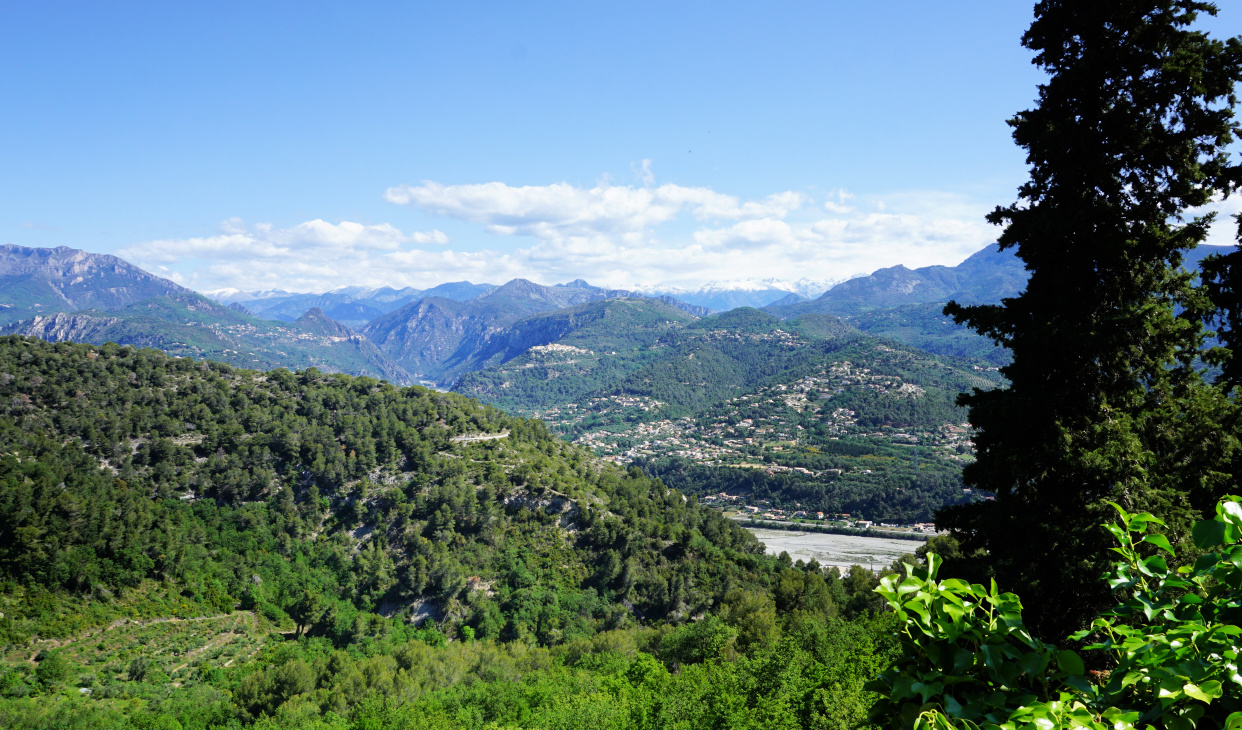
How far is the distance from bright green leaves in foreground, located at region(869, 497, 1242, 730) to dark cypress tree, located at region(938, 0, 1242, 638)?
6874mm

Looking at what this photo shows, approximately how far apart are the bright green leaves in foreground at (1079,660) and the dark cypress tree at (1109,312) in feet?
22.6

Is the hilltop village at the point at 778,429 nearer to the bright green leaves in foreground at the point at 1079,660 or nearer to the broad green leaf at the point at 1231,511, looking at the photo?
the bright green leaves in foreground at the point at 1079,660

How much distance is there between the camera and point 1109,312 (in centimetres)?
838

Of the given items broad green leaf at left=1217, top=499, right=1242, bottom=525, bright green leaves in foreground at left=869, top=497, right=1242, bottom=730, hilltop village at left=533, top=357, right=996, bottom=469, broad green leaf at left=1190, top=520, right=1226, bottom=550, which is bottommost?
hilltop village at left=533, top=357, right=996, bottom=469

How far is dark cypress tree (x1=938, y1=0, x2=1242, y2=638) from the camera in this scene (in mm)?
8086

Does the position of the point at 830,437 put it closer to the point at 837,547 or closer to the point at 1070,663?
the point at 837,547

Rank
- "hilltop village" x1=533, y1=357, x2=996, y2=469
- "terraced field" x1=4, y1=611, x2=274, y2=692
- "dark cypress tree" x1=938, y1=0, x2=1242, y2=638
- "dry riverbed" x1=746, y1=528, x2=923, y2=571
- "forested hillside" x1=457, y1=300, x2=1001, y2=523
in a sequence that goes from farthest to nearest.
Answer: "hilltop village" x1=533, y1=357, x2=996, y2=469 → "forested hillside" x1=457, y1=300, x2=1001, y2=523 → "dry riverbed" x1=746, y1=528, x2=923, y2=571 → "terraced field" x1=4, y1=611, x2=274, y2=692 → "dark cypress tree" x1=938, y1=0, x2=1242, y2=638

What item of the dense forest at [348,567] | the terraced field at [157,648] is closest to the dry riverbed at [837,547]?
the dense forest at [348,567]

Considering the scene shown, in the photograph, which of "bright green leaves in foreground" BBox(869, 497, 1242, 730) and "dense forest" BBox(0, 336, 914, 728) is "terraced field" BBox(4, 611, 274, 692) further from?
"bright green leaves in foreground" BBox(869, 497, 1242, 730)

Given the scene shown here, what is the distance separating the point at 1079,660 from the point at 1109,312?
8393 mm

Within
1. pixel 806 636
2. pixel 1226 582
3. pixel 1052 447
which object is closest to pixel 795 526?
pixel 806 636

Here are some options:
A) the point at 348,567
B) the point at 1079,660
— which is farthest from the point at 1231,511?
the point at 348,567

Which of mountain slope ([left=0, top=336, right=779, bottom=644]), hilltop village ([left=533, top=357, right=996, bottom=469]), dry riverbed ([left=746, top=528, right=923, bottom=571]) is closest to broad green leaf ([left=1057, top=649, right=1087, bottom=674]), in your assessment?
mountain slope ([left=0, top=336, right=779, bottom=644])

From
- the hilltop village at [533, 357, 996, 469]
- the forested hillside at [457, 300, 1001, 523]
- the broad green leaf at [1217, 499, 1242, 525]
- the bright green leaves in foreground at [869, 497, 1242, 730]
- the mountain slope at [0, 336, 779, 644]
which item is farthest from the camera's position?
the hilltop village at [533, 357, 996, 469]
